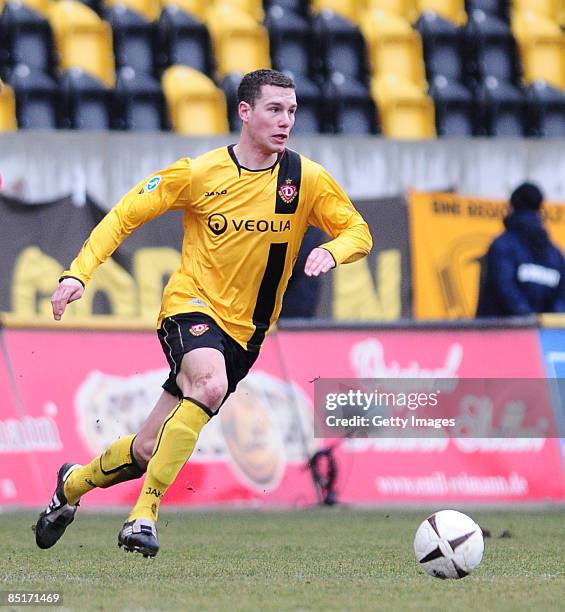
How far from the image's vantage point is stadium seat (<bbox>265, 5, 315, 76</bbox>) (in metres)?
14.0

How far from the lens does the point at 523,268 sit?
10516mm

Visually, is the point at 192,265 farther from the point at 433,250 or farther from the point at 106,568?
the point at 433,250

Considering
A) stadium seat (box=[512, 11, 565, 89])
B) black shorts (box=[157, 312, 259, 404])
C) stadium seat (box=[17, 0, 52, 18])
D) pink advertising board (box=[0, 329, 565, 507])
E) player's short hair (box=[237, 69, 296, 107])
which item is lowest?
pink advertising board (box=[0, 329, 565, 507])

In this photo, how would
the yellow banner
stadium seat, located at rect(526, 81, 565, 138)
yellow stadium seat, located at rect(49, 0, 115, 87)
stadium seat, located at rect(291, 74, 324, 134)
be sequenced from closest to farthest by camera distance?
the yellow banner < yellow stadium seat, located at rect(49, 0, 115, 87) < stadium seat, located at rect(291, 74, 324, 134) < stadium seat, located at rect(526, 81, 565, 138)

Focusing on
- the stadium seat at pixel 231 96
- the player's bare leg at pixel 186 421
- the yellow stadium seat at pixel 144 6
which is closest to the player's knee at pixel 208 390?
the player's bare leg at pixel 186 421

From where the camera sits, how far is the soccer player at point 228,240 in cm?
617

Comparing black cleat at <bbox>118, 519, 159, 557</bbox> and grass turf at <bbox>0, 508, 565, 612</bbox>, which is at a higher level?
black cleat at <bbox>118, 519, 159, 557</bbox>

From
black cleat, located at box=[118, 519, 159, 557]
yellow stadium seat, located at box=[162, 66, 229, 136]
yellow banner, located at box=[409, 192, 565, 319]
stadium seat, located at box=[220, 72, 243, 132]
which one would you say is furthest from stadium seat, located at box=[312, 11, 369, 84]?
black cleat, located at box=[118, 519, 159, 557]

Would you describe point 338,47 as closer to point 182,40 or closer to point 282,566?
point 182,40

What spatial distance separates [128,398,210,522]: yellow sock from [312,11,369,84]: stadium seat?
853 centimetres

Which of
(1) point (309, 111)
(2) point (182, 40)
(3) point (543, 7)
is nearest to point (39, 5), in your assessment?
(2) point (182, 40)

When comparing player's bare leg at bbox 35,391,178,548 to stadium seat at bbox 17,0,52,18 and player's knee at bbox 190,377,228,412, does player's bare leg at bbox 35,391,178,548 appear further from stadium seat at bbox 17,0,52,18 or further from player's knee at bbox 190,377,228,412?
stadium seat at bbox 17,0,52,18

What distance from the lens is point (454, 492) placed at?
378 inches

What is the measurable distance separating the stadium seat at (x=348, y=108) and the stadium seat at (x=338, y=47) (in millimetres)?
376
